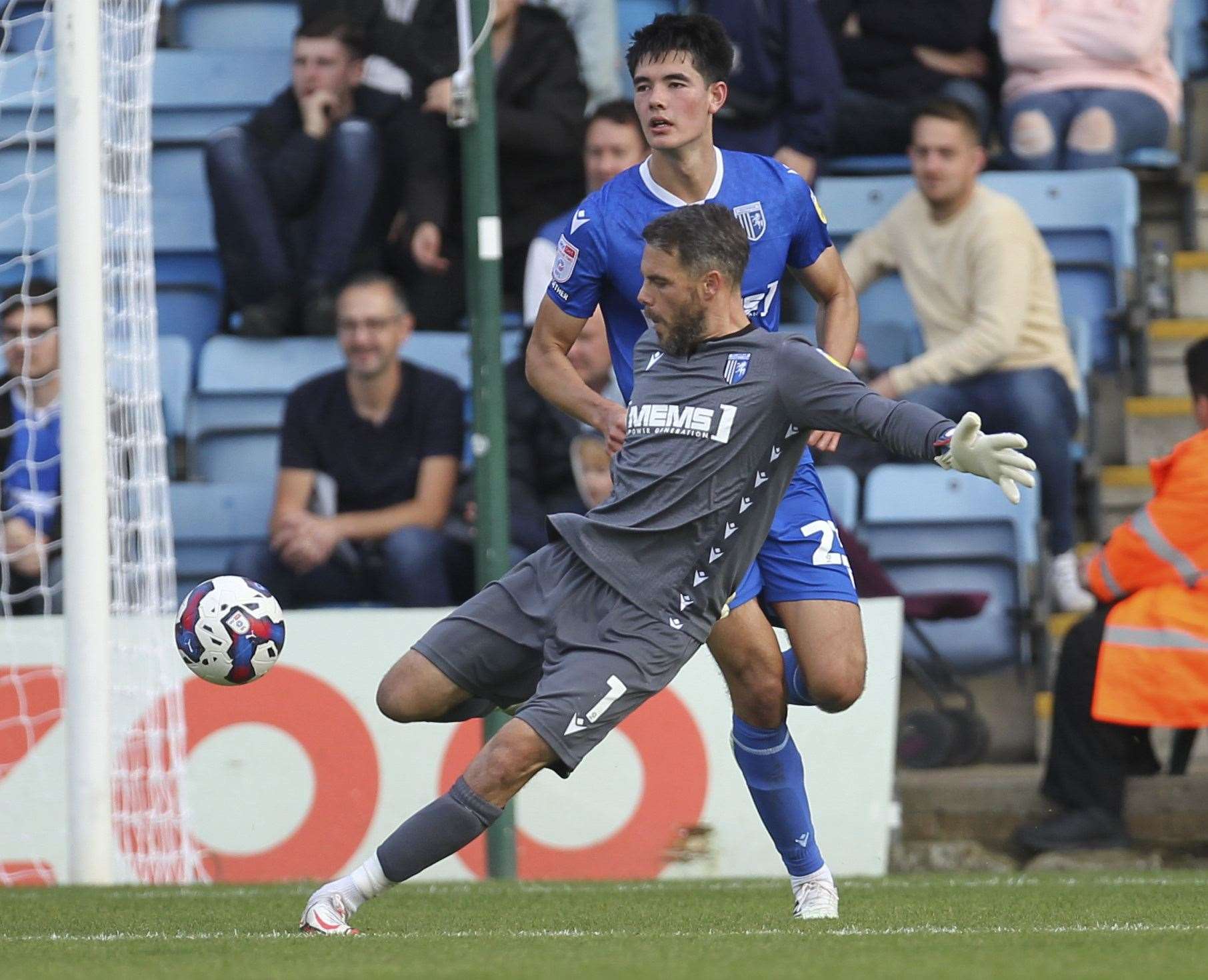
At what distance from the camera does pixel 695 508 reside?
184 inches

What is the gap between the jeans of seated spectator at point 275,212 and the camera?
918cm

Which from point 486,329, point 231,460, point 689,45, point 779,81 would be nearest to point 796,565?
point 689,45

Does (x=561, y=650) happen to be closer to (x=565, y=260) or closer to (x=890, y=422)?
(x=890, y=422)

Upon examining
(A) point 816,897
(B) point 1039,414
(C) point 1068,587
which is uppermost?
(B) point 1039,414

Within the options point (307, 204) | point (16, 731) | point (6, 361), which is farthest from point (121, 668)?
point (307, 204)

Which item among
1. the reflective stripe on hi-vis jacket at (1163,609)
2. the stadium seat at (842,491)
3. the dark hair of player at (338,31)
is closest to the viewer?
the reflective stripe on hi-vis jacket at (1163,609)

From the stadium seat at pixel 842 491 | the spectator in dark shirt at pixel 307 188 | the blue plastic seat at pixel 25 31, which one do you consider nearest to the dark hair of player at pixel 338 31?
the spectator in dark shirt at pixel 307 188

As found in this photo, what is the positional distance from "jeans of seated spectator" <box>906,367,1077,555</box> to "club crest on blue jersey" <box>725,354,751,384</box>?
3758 millimetres

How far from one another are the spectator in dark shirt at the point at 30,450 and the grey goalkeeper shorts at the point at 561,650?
360cm

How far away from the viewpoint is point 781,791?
17.2 ft

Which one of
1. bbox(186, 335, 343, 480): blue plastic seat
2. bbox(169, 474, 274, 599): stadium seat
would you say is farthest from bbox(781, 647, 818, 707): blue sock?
bbox(186, 335, 343, 480): blue plastic seat

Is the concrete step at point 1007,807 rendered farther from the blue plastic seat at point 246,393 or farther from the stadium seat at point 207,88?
the stadium seat at point 207,88

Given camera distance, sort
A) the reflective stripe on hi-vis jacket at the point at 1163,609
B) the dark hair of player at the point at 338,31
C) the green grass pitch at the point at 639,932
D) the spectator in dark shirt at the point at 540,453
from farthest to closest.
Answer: the dark hair of player at the point at 338,31 → the spectator in dark shirt at the point at 540,453 → the reflective stripe on hi-vis jacket at the point at 1163,609 → the green grass pitch at the point at 639,932

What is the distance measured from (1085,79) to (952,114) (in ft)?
4.56
